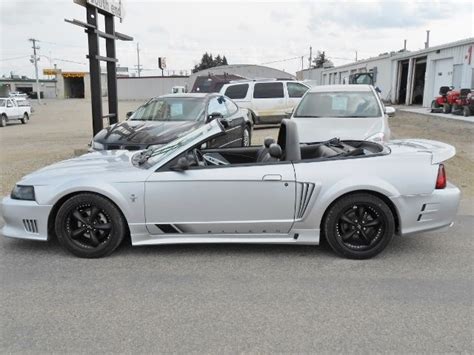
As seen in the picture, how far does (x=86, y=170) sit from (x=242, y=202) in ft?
5.15

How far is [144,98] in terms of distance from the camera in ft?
215

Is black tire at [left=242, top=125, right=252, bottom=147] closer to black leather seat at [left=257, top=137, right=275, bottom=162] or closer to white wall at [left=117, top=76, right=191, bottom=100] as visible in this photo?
black leather seat at [left=257, top=137, right=275, bottom=162]

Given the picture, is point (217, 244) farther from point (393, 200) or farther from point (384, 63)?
point (384, 63)

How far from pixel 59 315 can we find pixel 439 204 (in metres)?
3.41

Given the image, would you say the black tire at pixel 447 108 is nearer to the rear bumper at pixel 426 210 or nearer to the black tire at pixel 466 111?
the black tire at pixel 466 111

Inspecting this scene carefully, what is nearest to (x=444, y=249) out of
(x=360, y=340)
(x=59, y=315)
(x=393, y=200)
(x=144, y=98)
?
(x=393, y=200)

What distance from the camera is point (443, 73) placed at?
25.9 meters

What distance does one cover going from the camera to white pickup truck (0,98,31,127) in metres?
22.9

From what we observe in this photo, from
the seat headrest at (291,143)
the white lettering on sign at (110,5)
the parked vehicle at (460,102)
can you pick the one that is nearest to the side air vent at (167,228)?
the seat headrest at (291,143)

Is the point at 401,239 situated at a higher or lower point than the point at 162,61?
lower

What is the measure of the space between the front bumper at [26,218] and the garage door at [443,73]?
1012 inches

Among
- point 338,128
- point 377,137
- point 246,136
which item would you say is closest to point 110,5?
point 246,136

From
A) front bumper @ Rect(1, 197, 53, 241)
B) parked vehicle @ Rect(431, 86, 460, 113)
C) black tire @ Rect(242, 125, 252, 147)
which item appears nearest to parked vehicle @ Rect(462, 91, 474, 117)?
parked vehicle @ Rect(431, 86, 460, 113)

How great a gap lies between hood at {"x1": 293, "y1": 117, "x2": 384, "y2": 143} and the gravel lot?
2.84 metres
